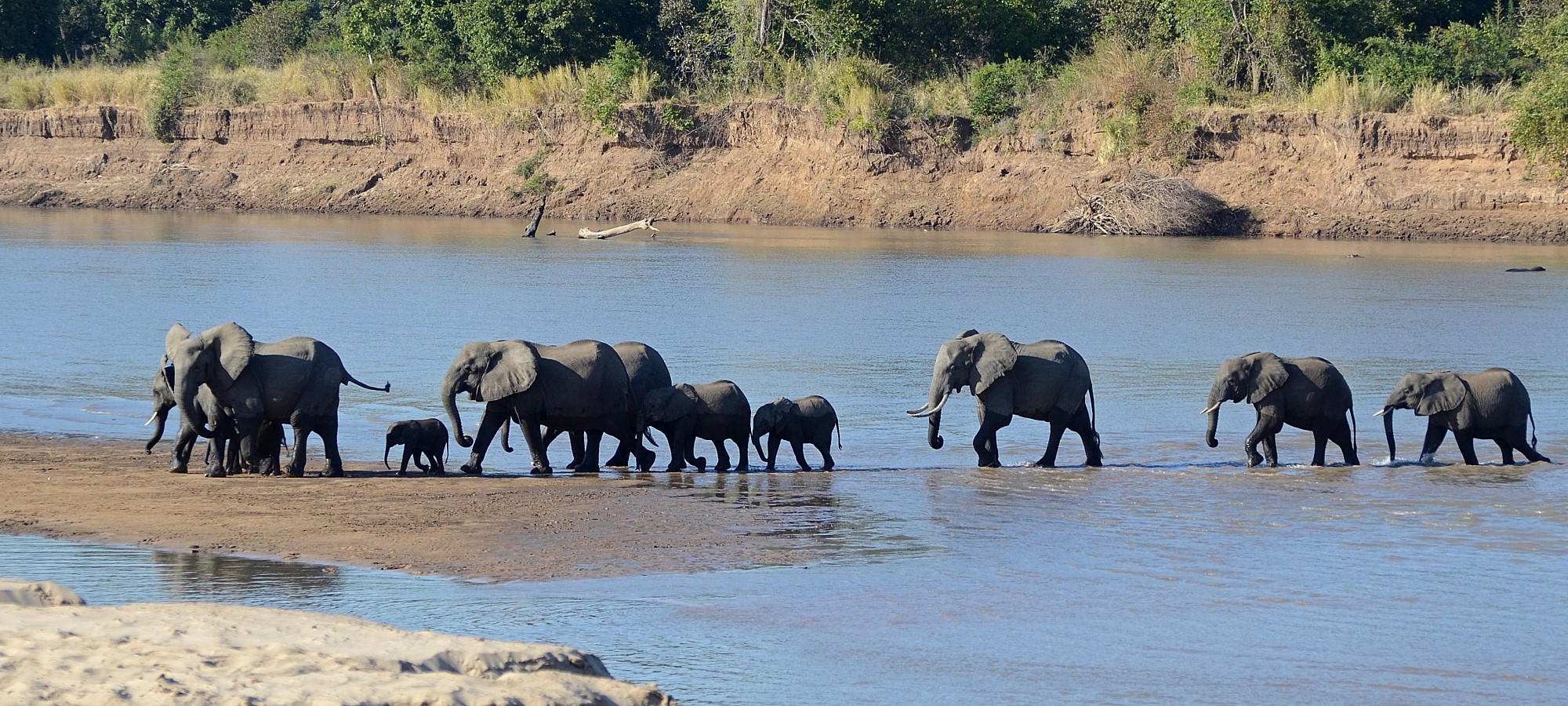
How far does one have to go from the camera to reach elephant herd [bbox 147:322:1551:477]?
13.0 metres

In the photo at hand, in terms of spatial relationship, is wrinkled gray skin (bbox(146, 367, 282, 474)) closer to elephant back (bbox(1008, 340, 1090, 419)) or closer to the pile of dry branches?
elephant back (bbox(1008, 340, 1090, 419))

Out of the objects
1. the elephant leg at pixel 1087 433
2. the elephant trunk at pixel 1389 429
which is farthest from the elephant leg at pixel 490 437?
the elephant trunk at pixel 1389 429

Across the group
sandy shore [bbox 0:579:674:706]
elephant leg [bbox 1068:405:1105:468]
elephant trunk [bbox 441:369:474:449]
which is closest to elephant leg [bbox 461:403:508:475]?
elephant trunk [bbox 441:369:474:449]

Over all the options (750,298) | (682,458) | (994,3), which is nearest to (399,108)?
(994,3)

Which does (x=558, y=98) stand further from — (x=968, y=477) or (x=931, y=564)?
(x=931, y=564)

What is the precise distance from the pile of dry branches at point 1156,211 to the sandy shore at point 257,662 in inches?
1318

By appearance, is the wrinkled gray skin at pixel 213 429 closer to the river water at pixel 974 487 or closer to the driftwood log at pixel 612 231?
the river water at pixel 974 487

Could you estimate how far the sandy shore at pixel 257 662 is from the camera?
6.46m

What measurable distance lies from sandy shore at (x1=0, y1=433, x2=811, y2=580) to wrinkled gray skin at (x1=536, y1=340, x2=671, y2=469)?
98 centimetres

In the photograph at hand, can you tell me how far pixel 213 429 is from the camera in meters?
13.0

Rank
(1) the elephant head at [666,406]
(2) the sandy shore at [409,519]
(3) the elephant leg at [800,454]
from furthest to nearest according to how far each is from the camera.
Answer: (3) the elephant leg at [800,454], (1) the elephant head at [666,406], (2) the sandy shore at [409,519]

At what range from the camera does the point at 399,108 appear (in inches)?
1911

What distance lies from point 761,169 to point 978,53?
6.17m

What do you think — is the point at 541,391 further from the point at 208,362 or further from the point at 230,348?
the point at 208,362
